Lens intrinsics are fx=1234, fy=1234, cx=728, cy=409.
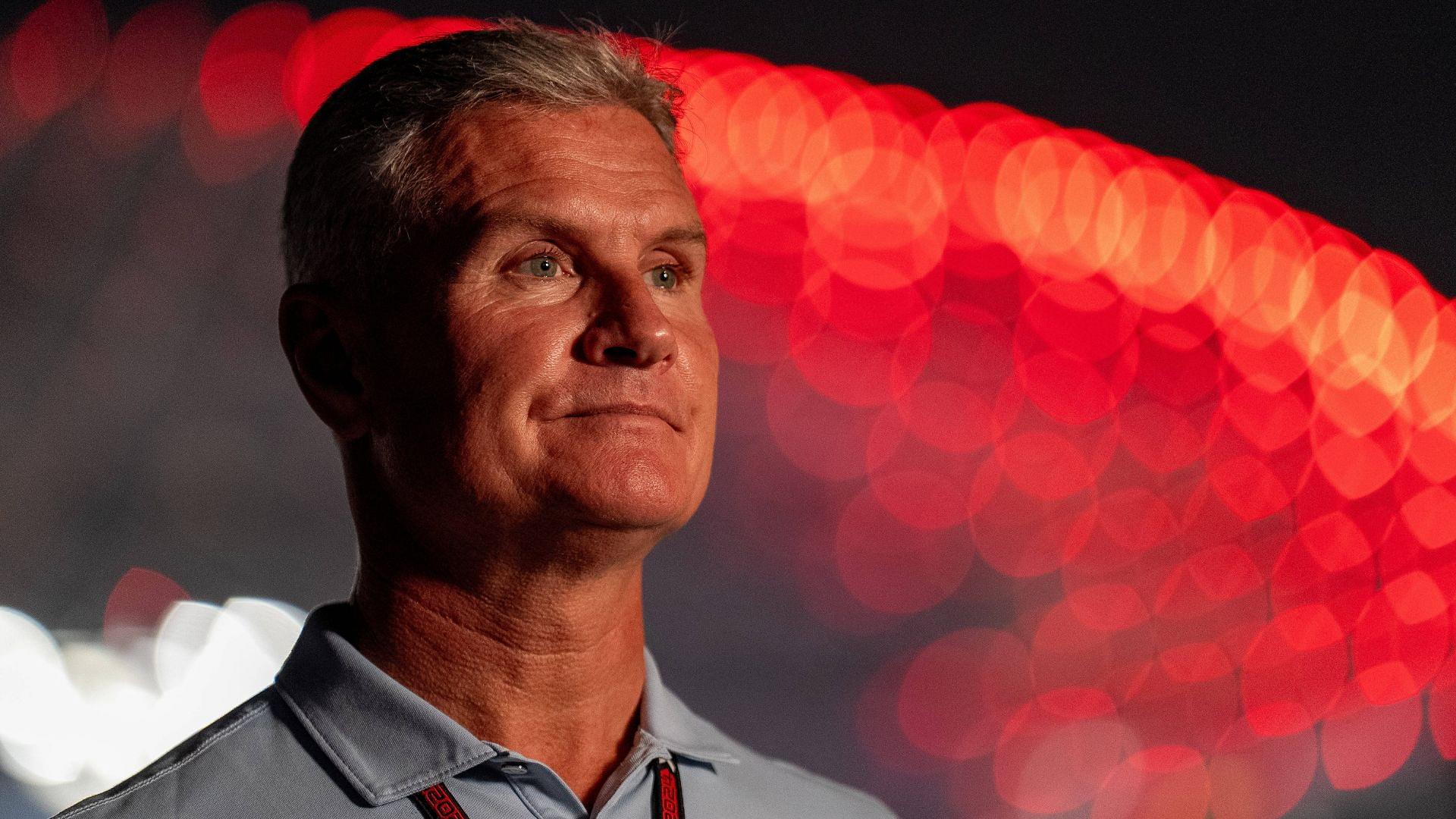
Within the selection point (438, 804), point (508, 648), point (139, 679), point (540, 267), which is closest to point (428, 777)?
point (438, 804)

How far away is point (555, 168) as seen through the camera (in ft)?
3.93

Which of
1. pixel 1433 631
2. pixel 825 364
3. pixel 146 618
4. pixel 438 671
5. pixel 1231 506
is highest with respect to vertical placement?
pixel 825 364

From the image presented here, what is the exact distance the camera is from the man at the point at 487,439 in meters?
1.12

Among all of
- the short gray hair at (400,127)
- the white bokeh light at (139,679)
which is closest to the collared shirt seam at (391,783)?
the short gray hair at (400,127)

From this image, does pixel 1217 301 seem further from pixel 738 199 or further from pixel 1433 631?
pixel 738 199

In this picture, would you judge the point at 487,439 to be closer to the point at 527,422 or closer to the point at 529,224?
the point at 527,422

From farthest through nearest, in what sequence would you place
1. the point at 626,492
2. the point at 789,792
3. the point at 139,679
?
the point at 139,679, the point at 789,792, the point at 626,492

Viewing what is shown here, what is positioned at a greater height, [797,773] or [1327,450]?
[1327,450]

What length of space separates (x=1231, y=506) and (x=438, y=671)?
3.39m

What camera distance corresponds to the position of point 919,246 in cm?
557

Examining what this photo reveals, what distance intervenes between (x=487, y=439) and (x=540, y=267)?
18 centimetres

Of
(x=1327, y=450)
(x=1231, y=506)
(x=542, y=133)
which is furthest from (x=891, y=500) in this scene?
(x=542, y=133)

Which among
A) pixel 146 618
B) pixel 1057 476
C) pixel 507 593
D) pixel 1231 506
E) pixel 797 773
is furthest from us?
pixel 1057 476

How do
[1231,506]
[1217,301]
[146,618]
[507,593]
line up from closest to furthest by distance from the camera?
[507,593] → [146,618] → [1231,506] → [1217,301]
